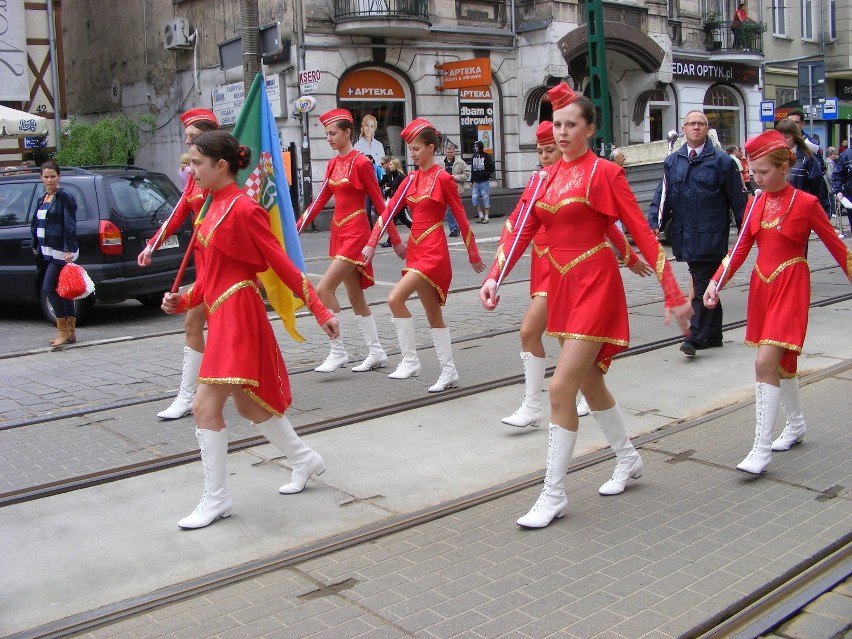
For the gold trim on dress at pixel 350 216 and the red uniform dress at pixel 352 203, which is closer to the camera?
the red uniform dress at pixel 352 203

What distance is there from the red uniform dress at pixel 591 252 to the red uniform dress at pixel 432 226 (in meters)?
2.54

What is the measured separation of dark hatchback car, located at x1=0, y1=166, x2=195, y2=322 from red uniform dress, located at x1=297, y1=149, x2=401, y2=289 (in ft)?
13.4

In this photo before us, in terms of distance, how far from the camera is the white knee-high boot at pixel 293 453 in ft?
16.7

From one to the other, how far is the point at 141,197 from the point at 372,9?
42.5ft

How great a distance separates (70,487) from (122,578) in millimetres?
1344

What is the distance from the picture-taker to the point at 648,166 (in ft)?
65.0

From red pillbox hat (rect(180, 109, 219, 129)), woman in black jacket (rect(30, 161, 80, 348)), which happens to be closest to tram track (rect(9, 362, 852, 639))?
red pillbox hat (rect(180, 109, 219, 129))

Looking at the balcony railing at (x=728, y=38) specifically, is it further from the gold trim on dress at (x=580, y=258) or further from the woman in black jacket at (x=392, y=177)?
the gold trim on dress at (x=580, y=258)

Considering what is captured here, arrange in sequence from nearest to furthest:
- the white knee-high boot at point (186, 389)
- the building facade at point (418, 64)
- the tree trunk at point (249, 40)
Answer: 1. the white knee-high boot at point (186, 389)
2. the tree trunk at point (249, 40)
3. the building facade at point (418, 64)

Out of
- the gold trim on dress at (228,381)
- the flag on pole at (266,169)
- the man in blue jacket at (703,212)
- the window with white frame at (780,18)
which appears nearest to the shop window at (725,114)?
the window with white frame at (780,18)

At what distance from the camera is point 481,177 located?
23781 millimetres

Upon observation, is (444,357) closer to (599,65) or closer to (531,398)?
(531,398)

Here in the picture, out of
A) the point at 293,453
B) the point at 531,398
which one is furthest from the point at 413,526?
the point at 531,398

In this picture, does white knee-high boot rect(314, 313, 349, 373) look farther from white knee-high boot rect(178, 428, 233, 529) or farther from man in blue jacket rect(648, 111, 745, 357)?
white knee-high boot rect(178, 428, 233, 529)
